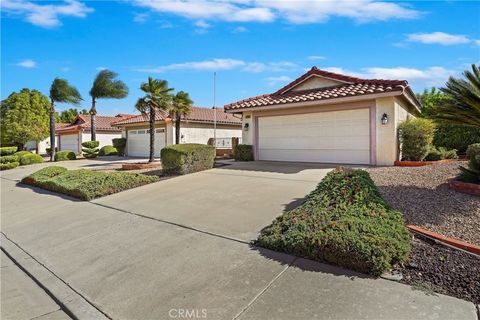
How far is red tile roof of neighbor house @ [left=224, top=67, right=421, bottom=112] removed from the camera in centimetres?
1048

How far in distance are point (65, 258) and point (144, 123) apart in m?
19.7

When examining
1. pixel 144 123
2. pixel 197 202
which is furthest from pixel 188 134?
pixel 197 202

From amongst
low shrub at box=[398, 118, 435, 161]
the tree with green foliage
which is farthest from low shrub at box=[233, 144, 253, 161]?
the tree with green foliage

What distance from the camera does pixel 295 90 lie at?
1442cm

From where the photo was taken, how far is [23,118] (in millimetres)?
27812

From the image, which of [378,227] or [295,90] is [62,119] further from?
[378,227]

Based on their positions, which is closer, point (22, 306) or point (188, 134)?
point (22, 306)

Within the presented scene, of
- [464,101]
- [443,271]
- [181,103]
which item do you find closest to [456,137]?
[464,101]

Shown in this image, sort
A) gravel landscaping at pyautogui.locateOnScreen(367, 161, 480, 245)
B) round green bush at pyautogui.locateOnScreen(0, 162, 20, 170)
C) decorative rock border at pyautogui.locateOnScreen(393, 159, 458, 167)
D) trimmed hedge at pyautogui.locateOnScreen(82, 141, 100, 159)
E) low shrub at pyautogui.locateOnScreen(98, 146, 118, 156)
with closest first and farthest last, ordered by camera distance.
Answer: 1. gravel landscaping at pyautogui.locateOnScreen(367, 161, 480, 245)
2. decorative rock border at pyautogui.locateOnScreen(393, 159, 458, 167)
3. round green bush at pyautogui.locateOnScreen(0, 162, 20, 170)
4. trimmed hedge at pyautogui.locateOnScreen(82, 141, 100, 159)
5. low shrub at pyautogui.locateOnScreen(98, 146, 118, 156)

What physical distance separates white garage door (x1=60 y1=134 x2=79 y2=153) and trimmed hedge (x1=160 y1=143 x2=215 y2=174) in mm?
24729

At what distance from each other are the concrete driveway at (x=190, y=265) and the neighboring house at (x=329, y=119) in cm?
445

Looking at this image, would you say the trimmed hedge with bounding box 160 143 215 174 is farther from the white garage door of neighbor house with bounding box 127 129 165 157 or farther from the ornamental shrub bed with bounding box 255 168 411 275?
the white garage door of neighbor house with bounding box 127 129 165 157

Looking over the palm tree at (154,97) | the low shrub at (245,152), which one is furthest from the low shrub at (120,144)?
the low shrub at (245,152)

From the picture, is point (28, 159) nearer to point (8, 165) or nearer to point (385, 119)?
point (8, 165)
